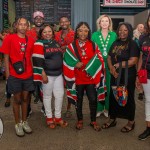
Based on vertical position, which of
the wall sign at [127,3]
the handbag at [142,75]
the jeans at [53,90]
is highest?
the wall sign at [127,3]

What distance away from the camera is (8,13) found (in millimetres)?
11602

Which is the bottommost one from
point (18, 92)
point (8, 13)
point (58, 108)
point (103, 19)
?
point (58, 108)

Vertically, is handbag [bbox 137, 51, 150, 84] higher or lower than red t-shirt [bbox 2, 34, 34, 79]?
lower

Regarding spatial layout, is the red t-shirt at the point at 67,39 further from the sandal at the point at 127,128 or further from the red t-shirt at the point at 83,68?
the sandal at the point at 127,128

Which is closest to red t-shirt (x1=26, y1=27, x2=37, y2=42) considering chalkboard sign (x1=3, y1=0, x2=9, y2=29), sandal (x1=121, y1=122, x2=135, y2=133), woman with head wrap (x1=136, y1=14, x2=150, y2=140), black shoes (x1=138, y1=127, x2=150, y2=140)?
woman with head wrap (x1=136, y1=14, x2=150, y2=140)

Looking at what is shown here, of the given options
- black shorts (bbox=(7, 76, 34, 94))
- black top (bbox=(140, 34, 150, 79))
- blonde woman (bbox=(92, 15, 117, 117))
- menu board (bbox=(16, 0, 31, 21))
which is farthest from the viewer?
menu board (bbox=(16, 0, 31, 21))

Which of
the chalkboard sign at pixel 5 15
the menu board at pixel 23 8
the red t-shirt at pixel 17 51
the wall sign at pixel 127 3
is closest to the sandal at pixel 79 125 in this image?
the red t-shirt at pixel 17 51

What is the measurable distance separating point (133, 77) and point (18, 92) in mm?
1628

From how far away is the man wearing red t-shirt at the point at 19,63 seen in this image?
3.75 metres

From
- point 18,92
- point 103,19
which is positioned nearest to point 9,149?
point 18,92

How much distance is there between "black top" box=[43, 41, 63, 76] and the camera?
158 inches

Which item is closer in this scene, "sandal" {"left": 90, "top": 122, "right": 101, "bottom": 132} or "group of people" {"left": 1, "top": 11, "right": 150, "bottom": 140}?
"group of people" {"left": 1, "top": 11, "right": 150, "bottom": 140}

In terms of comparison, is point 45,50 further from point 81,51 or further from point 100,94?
point 100,94

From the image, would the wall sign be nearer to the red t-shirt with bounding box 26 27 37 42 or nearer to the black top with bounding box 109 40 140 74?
the red t-shirt with bounding box 26 27 37 42
